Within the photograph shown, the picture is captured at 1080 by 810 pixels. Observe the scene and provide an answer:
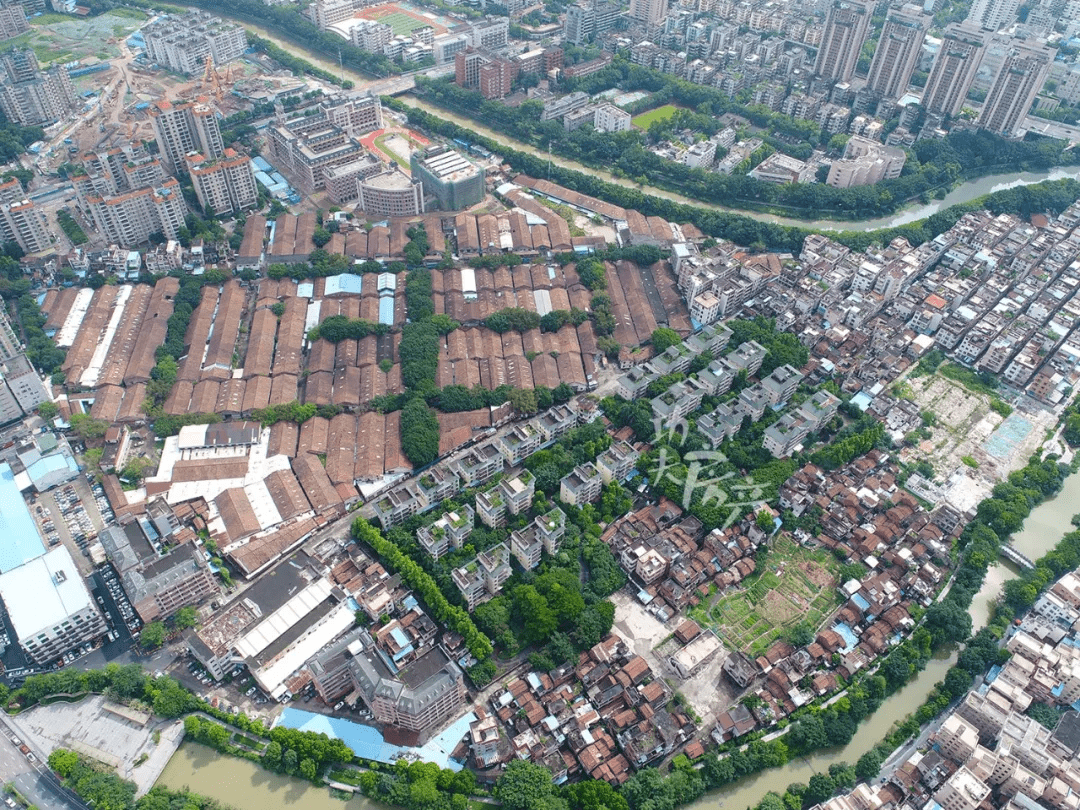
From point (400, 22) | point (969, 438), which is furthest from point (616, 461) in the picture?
point (400, 22)

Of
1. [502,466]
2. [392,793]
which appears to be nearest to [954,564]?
[502,466]

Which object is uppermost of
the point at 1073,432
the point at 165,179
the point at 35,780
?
the point at 165,179

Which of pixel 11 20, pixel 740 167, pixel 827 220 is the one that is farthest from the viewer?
pixel 11 20

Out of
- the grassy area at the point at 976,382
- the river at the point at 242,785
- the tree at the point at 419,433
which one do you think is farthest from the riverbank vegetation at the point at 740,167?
the river at the point at 242,785

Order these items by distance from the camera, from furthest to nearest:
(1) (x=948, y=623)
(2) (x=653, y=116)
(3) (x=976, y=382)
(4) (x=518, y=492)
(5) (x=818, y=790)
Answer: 1. (2) (x=653, y=116)
2. (3) (x=976, y=382)
3. (4) (x=518, y=492)
4. (1) (x=948, y=623)
5. (5) (x=818, y=790)

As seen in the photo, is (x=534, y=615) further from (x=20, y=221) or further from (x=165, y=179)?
(x=165, y=179)

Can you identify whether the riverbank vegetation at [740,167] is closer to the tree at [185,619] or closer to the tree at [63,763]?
the tree at [185,619]

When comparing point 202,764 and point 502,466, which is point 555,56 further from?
point 202,764
